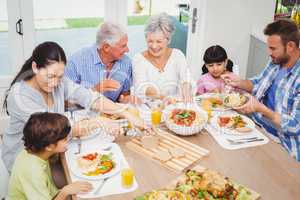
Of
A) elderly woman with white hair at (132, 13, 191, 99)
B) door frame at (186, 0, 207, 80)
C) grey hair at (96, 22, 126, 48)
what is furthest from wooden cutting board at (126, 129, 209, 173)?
door frame at (186, 0, 207, 80)

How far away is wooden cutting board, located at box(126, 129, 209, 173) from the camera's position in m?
1.86

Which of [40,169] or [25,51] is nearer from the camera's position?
[40,169]

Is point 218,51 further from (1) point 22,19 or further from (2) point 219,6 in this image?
(1) point 22,19

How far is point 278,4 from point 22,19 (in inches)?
102

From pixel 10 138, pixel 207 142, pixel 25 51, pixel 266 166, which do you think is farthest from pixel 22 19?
pixel 266 166

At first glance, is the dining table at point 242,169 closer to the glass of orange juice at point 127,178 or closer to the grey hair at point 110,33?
the glass of orange juice at point 127,178

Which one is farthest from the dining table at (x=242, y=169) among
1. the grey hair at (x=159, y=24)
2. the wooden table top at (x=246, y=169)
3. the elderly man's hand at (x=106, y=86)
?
the grey hair at (x=159, y=24)

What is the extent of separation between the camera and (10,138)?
2.15m

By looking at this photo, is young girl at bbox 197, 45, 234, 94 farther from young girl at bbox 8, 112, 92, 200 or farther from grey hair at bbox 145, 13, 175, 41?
young girl at bbox 8, 112, 92, 200

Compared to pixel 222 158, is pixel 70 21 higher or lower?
higher

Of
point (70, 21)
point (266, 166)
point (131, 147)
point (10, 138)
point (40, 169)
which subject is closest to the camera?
point (40, 169)

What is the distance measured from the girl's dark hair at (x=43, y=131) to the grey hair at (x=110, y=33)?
0.92 m

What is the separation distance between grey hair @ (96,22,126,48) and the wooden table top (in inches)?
31.0

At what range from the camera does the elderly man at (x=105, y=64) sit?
2.61 metres
